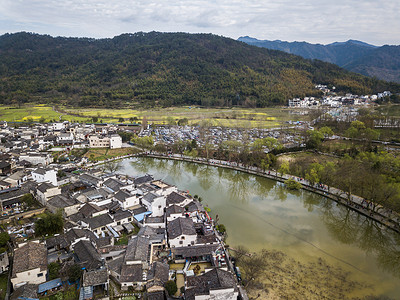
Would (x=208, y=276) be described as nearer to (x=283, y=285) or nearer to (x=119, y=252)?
(x=283, y=285)

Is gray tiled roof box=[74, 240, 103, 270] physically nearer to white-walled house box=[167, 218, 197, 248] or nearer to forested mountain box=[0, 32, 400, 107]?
white-walled house box=[167, 218, 197, 248]

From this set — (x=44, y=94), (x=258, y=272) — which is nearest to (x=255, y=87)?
(x=44, y=94)

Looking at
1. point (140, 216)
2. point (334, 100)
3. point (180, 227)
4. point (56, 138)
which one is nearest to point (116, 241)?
point (140, 216)

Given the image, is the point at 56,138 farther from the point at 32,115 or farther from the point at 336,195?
the point at 336,195

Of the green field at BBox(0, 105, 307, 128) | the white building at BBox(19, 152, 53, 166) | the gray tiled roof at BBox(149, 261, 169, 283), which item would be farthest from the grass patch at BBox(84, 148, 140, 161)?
the gray tiled roof at BBox(149, 261, 169, 283)

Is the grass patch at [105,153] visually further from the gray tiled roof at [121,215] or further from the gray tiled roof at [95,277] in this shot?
the gray tiled roof at [95,277]
